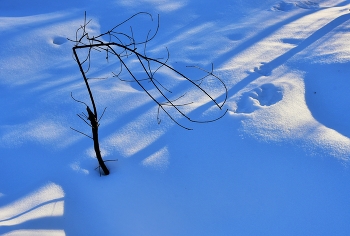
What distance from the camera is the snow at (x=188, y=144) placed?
1.85m

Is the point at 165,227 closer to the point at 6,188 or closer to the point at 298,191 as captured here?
the point at 298,191

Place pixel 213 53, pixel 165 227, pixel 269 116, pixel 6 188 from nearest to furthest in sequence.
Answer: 1. pixel 165 227
2. pixel 6 188
3. pixel 269 116
4. pixel 213 53

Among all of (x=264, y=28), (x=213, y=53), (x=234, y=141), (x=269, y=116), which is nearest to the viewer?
(x=234, y=141)

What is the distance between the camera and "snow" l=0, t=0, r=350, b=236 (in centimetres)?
185

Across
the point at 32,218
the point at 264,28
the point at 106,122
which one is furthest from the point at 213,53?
the point at 32,218

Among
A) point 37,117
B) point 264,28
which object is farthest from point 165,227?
point 264,28

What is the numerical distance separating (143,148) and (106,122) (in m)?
0.42

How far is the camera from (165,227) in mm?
1817

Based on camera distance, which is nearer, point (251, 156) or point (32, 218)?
point (32, 218)

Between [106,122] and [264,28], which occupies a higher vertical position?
[264,28]

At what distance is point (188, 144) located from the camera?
2.29 meters

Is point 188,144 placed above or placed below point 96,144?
below

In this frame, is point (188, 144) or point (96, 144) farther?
point (188, 144)

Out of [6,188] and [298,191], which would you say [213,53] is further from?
[6,188]
